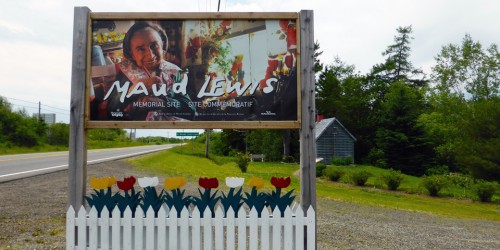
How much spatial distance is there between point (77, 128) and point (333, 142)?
36.9 metres

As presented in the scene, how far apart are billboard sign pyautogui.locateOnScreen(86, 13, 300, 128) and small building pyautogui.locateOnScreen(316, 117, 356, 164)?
3546 cm

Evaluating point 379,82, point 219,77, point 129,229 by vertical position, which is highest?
point 379,82

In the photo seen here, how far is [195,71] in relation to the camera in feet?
15.6

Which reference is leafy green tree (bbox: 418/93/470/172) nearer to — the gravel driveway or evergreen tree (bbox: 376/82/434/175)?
evergreen tree (bbox: 376/82/434/175)

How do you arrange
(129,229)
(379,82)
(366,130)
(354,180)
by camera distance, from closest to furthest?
1. (129,229)
2. (354,180)
3. (366,130)
4. (379,82)

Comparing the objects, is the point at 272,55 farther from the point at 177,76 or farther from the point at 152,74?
the point at 152,74

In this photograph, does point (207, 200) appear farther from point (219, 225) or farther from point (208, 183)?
point (219, 225)

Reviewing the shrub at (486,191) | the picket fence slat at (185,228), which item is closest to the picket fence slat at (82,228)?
the picket fence slat at (185,228)

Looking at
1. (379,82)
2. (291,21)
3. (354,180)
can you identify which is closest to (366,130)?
(379,82)

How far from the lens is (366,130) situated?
169 feet

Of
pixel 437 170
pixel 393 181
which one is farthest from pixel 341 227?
pixel 437 170

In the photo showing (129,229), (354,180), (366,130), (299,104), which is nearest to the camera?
(129,229)

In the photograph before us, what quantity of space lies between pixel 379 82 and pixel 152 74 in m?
60.6

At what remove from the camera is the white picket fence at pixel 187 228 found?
430 cm
